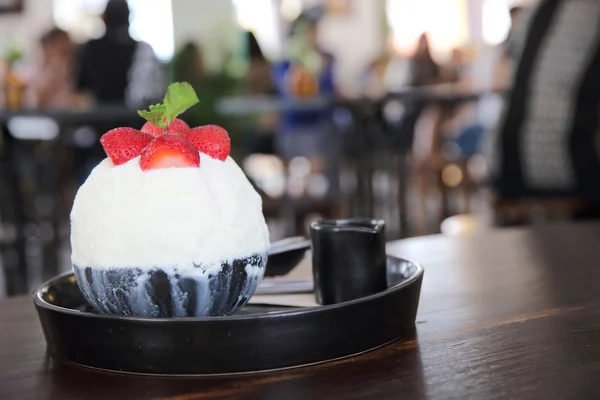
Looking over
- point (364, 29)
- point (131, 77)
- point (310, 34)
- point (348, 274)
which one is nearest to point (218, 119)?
point (131, 77)

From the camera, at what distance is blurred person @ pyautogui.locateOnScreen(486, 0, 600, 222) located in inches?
92.1

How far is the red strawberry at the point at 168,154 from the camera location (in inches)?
25.7

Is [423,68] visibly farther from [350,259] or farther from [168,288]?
[168,288]

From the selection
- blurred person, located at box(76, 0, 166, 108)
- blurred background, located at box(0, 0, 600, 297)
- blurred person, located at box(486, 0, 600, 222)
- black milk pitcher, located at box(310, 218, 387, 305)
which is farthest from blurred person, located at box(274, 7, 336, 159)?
black milk pitcher, located at box(310, 218, 387, 305)

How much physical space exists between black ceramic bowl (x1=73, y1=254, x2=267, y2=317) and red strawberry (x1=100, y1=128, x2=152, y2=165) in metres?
0.09

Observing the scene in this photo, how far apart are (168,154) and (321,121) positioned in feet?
12.9

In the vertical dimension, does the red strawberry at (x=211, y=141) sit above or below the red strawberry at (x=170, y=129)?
below

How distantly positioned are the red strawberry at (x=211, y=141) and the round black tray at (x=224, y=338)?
0.14 meters

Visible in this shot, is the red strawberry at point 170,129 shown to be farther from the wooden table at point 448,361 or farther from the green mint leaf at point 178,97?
the wooden table at point 448,361

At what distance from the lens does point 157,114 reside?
0.68 metres

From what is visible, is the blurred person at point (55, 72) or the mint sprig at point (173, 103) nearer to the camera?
the mint sprig at point (173, 103)

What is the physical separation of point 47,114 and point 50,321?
2.47 m

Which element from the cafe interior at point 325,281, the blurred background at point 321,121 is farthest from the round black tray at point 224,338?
the blurred background at point 321,121

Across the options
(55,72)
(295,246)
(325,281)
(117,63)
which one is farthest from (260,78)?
(325,281)
